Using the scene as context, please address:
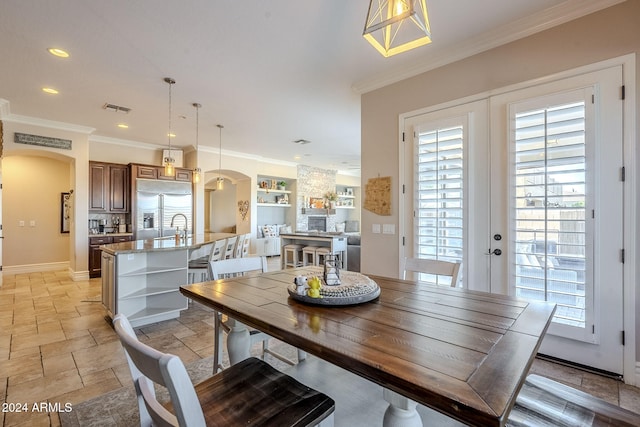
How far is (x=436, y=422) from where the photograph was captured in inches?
66.1

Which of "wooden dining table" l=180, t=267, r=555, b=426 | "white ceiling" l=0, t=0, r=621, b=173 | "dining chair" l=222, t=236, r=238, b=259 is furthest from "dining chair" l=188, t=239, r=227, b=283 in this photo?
"wooden dining table" l=180, t=267, r=555, b=426

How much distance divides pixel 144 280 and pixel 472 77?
13.9 feet

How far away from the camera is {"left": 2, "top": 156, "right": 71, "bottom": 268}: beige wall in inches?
247

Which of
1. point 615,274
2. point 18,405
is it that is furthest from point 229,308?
point 615,274

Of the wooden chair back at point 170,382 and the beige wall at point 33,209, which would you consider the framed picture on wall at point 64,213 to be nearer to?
the beige wall at point 33,209

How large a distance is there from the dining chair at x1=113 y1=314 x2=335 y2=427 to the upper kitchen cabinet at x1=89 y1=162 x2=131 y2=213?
6.22m

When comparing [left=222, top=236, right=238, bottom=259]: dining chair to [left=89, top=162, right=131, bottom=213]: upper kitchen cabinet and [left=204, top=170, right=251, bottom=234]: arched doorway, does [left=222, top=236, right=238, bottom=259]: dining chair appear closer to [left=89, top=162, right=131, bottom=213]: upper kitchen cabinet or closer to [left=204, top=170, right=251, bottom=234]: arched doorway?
[left=89, top=162, right=131, bottom=213]: upper kitchen cabinet

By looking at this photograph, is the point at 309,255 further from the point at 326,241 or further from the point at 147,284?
the point at 147,284

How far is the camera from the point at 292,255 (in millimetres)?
5945

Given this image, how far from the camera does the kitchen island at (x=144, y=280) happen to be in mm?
3307

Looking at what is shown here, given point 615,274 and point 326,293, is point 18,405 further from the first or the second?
point 615,274

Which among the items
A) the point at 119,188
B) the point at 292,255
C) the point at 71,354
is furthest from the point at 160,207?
the point at 71,354

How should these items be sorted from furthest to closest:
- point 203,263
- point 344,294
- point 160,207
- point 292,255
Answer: point 160,207
point 292,255
point 203,263
point 344,294

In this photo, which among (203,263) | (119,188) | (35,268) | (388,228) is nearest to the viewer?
(388,228)
